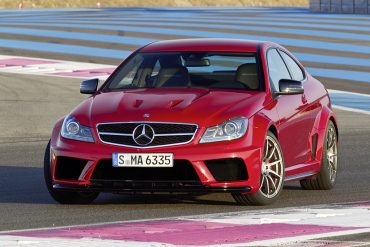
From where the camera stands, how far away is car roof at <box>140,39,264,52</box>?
1128cm

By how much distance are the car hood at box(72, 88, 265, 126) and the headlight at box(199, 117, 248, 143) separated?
0.05m

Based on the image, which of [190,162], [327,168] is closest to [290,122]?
[327,168]

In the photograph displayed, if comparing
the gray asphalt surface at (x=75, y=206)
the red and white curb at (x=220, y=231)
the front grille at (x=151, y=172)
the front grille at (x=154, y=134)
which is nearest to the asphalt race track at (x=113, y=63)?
the gray asphalt surface at (x=75, y=206)

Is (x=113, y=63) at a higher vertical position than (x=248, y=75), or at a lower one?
lower

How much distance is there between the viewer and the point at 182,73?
10945mm

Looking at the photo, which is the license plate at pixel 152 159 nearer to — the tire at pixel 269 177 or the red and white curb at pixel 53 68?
the tire at pixel 269 177

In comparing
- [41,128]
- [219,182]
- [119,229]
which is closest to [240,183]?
[219,182]

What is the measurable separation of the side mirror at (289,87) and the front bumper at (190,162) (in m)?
0.99

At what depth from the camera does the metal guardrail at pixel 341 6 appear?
53.4m

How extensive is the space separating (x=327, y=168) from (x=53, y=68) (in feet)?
53.6

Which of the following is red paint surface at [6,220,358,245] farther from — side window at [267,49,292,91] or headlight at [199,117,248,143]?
side window at [267,49,292,91]

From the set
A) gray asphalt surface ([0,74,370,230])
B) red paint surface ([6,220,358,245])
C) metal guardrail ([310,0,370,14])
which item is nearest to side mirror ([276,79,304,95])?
gray asphalt surface ([0,74,370,230])

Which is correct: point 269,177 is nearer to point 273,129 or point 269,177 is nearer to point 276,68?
point 273,129

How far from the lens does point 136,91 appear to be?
1070cm
